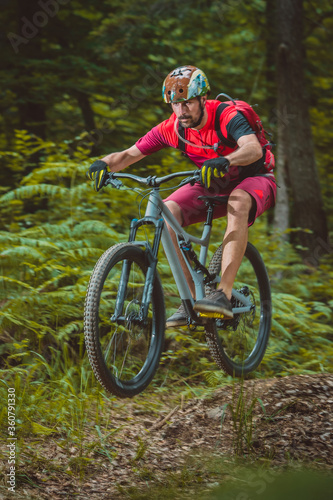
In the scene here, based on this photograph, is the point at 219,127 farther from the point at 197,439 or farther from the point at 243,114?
the point at 197,439

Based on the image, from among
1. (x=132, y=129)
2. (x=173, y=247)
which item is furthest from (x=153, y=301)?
(x=132, y=129)

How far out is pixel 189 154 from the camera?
402 cm

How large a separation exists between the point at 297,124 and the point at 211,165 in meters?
6.28

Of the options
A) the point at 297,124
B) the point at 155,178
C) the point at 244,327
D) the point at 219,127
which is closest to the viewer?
the point at 155,178

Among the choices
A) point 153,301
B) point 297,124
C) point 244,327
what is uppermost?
point 297,124

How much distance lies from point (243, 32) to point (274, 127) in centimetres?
311

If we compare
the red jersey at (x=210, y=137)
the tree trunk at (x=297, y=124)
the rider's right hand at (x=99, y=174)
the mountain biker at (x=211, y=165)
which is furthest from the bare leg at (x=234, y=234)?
the tree trunk at (x=297, y=124)

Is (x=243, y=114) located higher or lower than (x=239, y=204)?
higher

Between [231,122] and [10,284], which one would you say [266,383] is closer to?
[231,122]

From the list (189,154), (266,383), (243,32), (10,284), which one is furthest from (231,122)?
(243,32)

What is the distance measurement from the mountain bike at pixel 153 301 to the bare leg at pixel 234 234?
21cm

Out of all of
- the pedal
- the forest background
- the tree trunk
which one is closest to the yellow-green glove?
the pedal

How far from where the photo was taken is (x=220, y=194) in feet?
13.9

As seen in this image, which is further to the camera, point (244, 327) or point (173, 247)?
point (244, 327)
